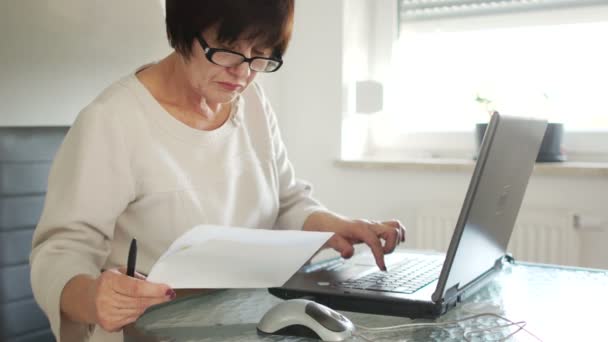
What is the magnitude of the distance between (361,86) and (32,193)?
143 cm

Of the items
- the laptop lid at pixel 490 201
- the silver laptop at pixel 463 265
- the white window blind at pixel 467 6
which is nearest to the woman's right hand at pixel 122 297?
the silver laptop at pixel 463 265

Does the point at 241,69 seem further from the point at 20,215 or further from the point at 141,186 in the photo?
the point at 20,215

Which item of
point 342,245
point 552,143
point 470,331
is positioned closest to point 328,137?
point 552,143

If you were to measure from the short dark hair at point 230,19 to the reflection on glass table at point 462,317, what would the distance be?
42cm

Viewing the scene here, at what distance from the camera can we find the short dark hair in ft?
3.39

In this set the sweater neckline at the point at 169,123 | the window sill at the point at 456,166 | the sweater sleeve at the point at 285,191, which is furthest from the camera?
the window sill at the point at 456,166

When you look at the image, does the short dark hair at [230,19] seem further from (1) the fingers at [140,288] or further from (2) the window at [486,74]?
(2) the window at [486,74]

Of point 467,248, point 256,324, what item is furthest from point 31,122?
point 467,248

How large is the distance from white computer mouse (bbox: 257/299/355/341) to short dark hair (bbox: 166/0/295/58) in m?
0.46

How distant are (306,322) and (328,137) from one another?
5.45ft

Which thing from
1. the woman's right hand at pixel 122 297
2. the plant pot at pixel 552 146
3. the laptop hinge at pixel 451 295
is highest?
the plant pot at pixel 552 146

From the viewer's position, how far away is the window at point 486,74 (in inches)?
85.5

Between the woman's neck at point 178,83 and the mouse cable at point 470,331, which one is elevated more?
the woman's neck at point 178,83

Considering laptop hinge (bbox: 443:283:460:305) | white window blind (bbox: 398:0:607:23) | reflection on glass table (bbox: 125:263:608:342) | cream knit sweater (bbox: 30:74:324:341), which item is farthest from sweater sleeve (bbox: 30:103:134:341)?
white window blind (bbox: 398:0:607:23)
